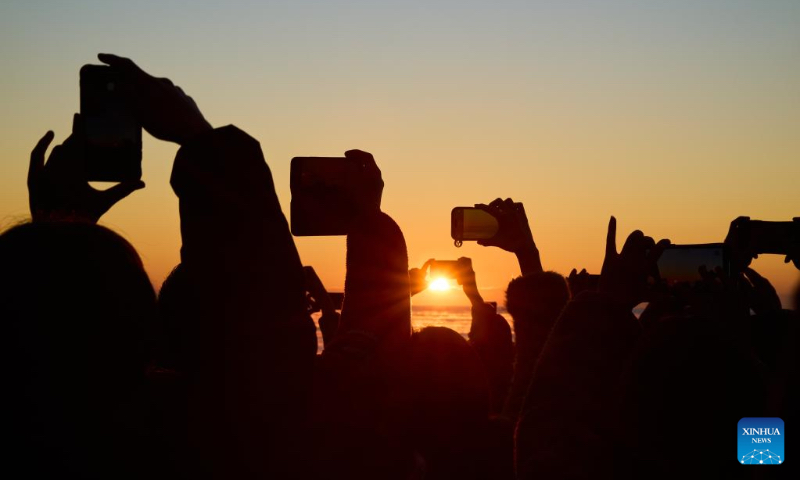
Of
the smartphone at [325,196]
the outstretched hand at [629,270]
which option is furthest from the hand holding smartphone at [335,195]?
the outstretched hand at [629,270]

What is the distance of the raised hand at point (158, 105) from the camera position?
6.43ft

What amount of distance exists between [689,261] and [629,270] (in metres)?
2.21

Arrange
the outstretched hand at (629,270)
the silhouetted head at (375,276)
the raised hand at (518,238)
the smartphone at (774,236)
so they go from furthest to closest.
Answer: the raised hand at (518,238) < the smartphone at (774,236) < the outstretched hand at (629,270) < the silhouetted head at (375,276)

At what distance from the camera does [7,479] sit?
1.66 m

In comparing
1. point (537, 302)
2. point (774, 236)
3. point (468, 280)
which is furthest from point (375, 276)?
point (468, 280)

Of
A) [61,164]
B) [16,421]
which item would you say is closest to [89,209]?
[61,164]

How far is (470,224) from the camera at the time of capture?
19.8 feet

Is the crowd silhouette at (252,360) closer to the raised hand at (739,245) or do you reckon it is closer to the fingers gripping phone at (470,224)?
the raised hand at (739,245)

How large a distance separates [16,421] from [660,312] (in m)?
3.16

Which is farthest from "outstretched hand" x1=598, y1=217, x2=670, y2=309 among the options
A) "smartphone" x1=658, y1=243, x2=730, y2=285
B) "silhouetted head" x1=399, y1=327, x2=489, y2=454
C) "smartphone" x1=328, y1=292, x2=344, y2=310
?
"smartphone" x1=328, y1=292, x2=344, y2=310

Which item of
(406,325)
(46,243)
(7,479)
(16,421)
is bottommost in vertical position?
(7,479)

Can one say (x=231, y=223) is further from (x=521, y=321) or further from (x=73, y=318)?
(x=521, y=321)

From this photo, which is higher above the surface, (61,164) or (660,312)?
(61,164)

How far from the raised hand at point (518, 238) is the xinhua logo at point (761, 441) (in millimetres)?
3526
